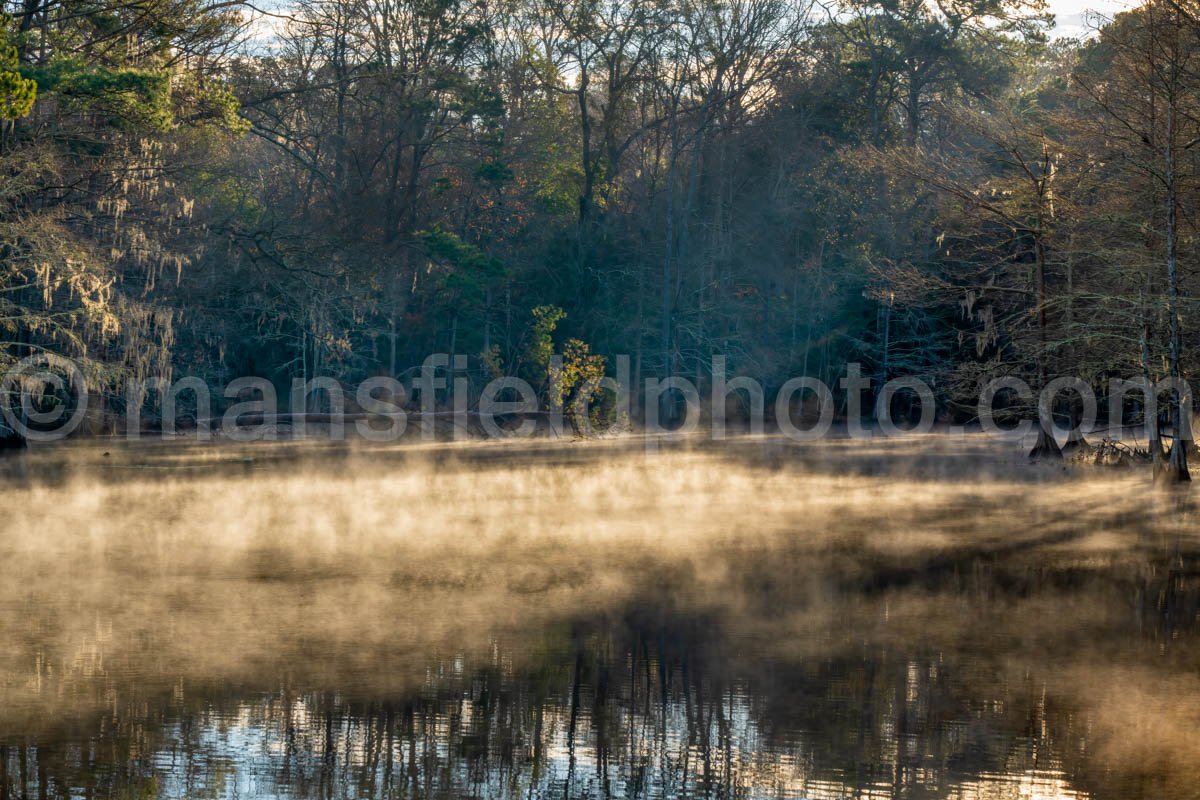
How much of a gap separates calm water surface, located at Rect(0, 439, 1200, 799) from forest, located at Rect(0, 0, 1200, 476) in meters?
11.7

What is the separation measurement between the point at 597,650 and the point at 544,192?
4387 centimetres

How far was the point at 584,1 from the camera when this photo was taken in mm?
49125

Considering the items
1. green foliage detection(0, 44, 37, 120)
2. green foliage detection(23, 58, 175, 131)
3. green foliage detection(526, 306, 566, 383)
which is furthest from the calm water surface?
green foliage detection(526, 306, 566, 383)

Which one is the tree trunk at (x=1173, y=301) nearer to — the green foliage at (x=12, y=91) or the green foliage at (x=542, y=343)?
the green foliage at (x=12, y=91)

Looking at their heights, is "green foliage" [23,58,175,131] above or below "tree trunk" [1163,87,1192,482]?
above

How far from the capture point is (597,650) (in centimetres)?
941

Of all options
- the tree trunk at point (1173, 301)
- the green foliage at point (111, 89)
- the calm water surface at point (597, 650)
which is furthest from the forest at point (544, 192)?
the calm water surface at point (597, 650)

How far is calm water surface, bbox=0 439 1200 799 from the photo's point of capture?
648 centimetres

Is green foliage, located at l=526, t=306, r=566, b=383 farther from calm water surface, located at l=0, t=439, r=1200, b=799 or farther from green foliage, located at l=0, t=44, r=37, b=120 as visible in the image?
calm water surface, located at l=0, t=439, r=1200, b=799

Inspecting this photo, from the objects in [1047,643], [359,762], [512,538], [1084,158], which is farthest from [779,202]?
[359,762]

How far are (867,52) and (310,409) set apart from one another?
80.6 feet

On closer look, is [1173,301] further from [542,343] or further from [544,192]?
[544,192]

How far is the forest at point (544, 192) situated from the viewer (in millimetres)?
30500

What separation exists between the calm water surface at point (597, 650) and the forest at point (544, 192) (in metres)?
11.7
